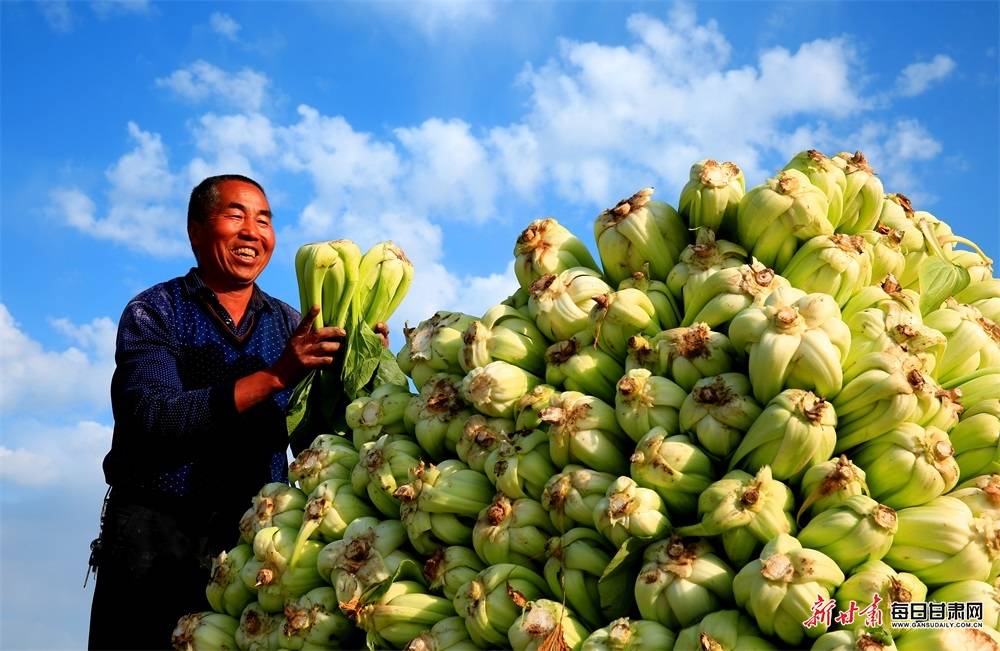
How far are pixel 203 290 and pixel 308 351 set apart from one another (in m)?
1.44

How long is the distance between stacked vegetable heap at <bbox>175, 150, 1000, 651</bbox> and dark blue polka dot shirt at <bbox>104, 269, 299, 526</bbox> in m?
1.04

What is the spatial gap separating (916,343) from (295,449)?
9.46 feet

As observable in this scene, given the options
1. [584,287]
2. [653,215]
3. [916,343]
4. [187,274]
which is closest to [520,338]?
[584,287]

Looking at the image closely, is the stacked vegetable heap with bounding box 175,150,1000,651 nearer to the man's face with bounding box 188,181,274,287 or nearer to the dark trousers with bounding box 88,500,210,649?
the dark trousers with bounding box 88,500,210,649

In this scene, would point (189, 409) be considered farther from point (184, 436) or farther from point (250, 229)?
point (250, 229)

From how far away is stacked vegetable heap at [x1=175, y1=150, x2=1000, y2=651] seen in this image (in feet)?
9.04

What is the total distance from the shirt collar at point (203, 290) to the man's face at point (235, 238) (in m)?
0.06

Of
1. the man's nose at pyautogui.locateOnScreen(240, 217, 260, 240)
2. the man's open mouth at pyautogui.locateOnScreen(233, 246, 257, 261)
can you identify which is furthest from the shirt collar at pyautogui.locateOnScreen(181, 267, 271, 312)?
the man's nose at pyautogui.locateOnScreen(240, 217, 260, 240)

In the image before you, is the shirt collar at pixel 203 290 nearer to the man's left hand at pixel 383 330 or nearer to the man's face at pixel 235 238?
the man's face at pixel 235 238

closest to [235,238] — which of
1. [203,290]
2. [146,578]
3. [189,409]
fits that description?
[203,290]

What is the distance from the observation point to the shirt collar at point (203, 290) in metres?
5.61

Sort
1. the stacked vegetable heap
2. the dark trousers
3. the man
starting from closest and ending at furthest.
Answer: the stacked vegetable heap → the man → the dark trousers

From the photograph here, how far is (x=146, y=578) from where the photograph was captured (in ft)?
16.6

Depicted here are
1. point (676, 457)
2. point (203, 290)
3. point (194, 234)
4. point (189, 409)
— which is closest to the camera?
point (676, 457)
